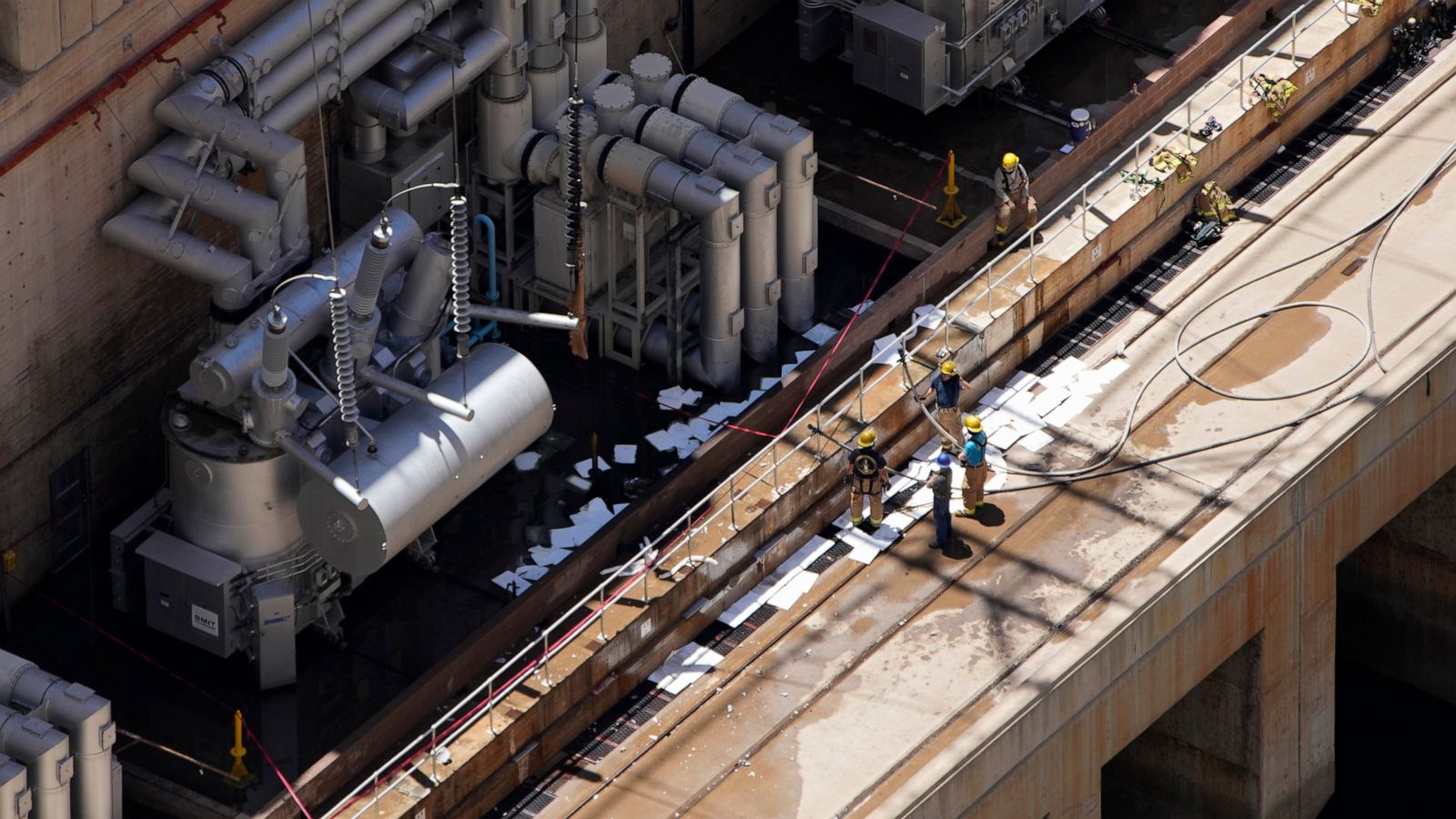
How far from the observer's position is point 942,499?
62500mm

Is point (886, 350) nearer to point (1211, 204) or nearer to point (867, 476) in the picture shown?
point (867, 476)

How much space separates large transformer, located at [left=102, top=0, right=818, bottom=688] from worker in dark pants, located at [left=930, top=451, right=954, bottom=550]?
4752mm

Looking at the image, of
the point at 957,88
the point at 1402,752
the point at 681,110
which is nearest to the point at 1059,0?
the point at 957,88

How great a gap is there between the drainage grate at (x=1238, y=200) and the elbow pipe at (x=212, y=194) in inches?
586

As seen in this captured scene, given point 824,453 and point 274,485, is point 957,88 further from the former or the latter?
point 274,485

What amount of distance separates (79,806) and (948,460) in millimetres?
15521

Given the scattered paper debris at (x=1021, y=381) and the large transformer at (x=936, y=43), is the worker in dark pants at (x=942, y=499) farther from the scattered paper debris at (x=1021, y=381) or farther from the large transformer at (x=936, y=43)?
the large transformer at (x=936, y=43)

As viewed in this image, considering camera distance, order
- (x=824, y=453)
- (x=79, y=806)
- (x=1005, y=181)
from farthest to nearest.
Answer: (x=1005, y=181) < (x=824, y=453) < (x=79, y=806)

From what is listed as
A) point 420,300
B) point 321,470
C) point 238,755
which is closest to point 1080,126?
point 420,300

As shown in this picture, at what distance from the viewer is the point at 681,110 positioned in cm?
6525

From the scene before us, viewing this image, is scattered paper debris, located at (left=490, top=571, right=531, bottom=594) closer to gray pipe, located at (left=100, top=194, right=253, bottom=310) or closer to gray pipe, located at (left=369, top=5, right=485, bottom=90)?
gray pipe, located at (left=100, top=194, right=253, bottom=310)

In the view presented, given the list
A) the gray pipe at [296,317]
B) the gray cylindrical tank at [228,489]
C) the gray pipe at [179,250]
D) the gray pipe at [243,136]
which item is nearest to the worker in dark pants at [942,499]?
the gray pipe at [296,317]

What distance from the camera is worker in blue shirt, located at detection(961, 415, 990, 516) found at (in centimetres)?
6281

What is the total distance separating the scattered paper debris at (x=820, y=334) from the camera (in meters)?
66.6
